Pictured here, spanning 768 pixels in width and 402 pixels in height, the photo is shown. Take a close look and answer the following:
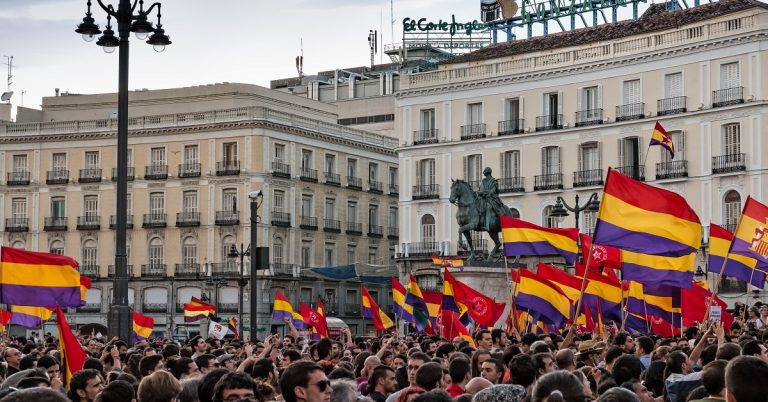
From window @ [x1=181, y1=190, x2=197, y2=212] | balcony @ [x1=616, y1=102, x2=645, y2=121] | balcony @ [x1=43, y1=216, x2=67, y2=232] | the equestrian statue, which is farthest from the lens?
balcony @ [x1=43, y1=216, x2=67, y2=232]

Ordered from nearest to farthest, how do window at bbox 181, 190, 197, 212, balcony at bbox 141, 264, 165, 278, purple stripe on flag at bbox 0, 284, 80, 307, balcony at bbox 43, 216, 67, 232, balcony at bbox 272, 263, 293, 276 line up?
purple stripe on flag at bbox 0, 284, 80, 307 < balcony at bbox 272, 263, 293, 276 < balcony at bbox 141, 264, 165, 278 < window at bbox 181, 190, 197, 212 < balcony at bbox 43, 216, 67, 232

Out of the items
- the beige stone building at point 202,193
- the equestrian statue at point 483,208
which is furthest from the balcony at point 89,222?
the equestrian statue at point 483,208

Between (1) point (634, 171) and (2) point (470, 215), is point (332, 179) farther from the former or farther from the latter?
(2) point (470, 215)

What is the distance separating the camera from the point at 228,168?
253ft

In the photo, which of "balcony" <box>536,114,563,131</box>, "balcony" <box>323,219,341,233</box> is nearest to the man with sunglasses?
"balcony" <box>536,114,563,131</box>

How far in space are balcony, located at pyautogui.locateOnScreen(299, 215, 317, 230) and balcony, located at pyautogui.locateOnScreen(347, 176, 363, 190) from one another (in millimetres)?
3819

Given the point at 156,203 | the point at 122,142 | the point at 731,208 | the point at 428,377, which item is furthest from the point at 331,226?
the point at 428,377

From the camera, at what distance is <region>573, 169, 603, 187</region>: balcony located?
6309 centimetres

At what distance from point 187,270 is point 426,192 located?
15.6 meters

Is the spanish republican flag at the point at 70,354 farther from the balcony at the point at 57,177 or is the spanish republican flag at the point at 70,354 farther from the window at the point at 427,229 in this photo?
the balcony at the point at 57,177

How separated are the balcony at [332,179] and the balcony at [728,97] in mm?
28302

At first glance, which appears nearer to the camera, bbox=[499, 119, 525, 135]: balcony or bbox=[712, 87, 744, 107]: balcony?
bbox=[712, 87, 744, 107]: balcony

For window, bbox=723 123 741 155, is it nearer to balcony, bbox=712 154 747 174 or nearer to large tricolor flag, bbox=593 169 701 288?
balcony, bbox=712 154 747 174

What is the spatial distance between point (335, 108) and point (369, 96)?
134 inches
